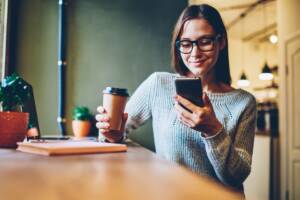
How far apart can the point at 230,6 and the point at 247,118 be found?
15.6ft

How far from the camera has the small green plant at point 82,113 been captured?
1.84 m

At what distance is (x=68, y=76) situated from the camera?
193 centimetres

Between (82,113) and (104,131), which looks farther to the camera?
(82,113)

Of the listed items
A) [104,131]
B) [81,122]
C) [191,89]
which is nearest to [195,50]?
[191,89]

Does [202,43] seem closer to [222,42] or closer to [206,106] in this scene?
[222,42]

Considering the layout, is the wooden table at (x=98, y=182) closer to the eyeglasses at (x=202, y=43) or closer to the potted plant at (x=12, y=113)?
the potted plant at (x=12, y=113)

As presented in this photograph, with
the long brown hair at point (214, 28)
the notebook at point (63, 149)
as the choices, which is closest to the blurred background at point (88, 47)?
the long brown hair at point (214, 28)

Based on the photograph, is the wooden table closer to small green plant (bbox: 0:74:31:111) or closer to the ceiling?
small green plant (bbox: 0:74:31:111)

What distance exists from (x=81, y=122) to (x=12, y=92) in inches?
29.6

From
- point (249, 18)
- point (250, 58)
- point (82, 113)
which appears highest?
point (249, 18)

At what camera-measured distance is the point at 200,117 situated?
94cm

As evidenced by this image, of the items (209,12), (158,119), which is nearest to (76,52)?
(158,119)

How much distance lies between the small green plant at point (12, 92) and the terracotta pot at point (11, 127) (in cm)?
4

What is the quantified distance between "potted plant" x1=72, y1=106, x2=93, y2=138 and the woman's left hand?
950 mm
